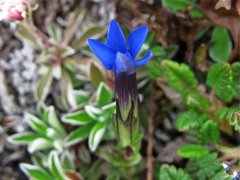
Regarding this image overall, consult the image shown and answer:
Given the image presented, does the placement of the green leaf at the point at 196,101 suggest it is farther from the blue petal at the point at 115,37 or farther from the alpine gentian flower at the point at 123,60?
the blue petal at the point at 115,37

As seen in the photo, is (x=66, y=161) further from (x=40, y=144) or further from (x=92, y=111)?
(x=92, y=111)

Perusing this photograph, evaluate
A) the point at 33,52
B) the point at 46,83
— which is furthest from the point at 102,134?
the point at 33,52

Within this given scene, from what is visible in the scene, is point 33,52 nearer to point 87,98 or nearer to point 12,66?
point 12,66

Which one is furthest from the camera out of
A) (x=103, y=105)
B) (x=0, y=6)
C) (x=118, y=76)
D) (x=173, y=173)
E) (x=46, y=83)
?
(x=46, y=83)

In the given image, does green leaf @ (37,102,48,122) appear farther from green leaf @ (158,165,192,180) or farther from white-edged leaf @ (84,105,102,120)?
green leaf @ (158,165,192,180)

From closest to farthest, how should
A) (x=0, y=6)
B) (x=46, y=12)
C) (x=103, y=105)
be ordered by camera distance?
(x=0, y=6)
(x=103, y=105)
(x=46, y=12)

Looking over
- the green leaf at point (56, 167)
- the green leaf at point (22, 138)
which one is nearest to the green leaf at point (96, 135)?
the green leaf at point (56, 167)

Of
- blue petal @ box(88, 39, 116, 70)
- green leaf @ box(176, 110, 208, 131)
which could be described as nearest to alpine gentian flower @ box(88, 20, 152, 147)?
blue petal @ box(88, 39, 116, 70)
